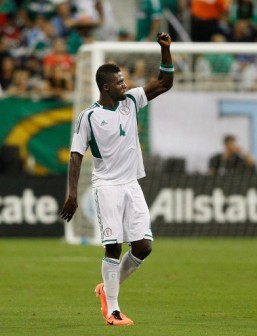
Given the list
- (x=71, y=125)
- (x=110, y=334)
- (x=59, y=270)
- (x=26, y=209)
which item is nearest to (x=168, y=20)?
(x=71, y=125)

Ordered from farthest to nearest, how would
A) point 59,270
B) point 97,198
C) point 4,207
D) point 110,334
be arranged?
point 4,207 → point 59,270 → point 97,198 → point 110,334

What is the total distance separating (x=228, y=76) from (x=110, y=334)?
14.1 metres

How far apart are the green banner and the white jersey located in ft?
38.8

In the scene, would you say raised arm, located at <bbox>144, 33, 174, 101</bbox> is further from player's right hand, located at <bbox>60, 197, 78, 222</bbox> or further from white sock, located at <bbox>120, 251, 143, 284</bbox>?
white sock, located at <bbox>120, 251, 143, 284</bbox>

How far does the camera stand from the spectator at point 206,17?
987 inches

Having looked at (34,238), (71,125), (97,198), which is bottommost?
(34,238)

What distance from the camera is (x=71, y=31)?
2567 centimetres

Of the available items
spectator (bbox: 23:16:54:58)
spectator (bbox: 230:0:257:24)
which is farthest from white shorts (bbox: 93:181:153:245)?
spectator (bbox: 230:0:257:24)

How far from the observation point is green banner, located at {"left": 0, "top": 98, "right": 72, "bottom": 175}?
22094mm

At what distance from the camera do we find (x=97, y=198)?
1028cm

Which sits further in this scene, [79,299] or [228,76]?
[228,76]

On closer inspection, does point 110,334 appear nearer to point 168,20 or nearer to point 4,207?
point 4,207

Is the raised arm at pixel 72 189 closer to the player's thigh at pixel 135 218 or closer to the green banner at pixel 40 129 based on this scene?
the player's thigh at pixel 135 218

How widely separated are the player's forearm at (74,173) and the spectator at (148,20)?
48.7 feet
